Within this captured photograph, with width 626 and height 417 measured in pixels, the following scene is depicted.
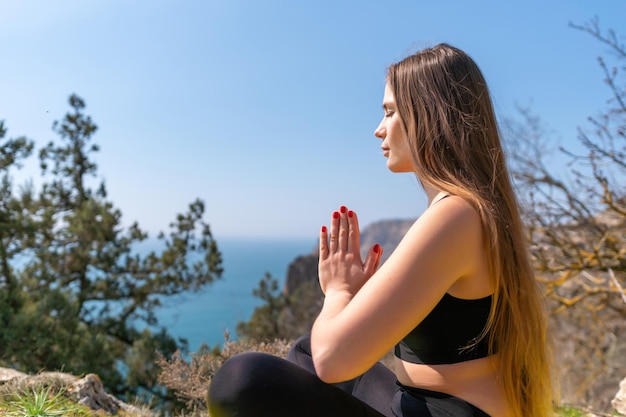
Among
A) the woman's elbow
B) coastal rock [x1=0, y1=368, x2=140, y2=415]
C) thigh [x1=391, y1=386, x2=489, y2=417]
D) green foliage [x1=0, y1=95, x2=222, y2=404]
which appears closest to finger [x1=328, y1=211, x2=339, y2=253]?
the woman's elbow

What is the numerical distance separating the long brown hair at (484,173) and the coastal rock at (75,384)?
1965 millimetres

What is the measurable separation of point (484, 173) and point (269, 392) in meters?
0.80

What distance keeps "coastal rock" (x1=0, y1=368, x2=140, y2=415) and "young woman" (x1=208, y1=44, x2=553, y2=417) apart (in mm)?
1454

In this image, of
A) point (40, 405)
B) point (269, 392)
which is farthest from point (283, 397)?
point (40, 405)

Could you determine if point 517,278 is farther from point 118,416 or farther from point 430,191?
point 118,416

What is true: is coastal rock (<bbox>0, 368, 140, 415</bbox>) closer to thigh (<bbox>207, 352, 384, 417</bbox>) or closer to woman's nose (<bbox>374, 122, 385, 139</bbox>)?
thigh (<bbox>207, 352, 384, 417</bbox>)

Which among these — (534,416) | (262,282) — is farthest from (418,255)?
(262,282)

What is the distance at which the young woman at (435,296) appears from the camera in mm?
1217

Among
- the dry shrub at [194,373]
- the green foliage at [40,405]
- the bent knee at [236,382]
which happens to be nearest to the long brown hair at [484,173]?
the bent knee at [236,382]

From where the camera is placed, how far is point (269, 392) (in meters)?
1.30

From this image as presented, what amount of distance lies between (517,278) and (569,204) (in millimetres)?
4453

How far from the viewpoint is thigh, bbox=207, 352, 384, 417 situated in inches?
50.9

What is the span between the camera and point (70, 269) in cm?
754

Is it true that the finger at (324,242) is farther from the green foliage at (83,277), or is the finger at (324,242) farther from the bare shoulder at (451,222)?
the green foliage at (83,277)
